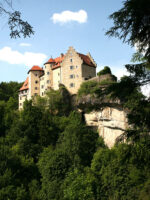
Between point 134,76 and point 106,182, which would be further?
point 106,182

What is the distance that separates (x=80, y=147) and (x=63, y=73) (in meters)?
18.7

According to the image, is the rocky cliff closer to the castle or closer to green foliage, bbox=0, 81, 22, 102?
the castle

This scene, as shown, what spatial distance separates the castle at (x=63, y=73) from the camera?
171ft

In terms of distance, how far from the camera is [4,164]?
111 feet

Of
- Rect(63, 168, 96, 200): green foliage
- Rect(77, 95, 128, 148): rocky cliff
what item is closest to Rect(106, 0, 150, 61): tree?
Rect(63, 168, 96, 200): green foliage

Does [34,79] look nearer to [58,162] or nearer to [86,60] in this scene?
[86,60]

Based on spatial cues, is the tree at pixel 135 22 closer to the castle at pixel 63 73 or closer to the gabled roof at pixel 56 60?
the castle at pixel 63 73

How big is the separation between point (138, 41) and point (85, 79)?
4183cm

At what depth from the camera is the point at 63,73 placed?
177ft

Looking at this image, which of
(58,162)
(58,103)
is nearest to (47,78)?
(58,103)

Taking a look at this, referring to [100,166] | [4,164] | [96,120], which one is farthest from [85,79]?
[4,164]

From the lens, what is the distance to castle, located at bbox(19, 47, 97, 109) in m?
52.1

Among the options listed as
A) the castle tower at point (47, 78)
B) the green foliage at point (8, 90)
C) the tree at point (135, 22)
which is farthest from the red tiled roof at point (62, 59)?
the tree at point (135, 22)

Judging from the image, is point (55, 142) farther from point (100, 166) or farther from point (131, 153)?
point (131, 153)
